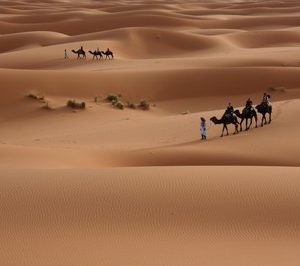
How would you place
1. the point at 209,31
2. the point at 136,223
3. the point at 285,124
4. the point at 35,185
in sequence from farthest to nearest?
1. the point at 209,31
2. the point at 285,124
3. the point at 35,185
4. the point at 136,223

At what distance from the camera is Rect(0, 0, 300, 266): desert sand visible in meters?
6.41

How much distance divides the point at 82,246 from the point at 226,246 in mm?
1546

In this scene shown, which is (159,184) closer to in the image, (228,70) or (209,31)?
(228,70)

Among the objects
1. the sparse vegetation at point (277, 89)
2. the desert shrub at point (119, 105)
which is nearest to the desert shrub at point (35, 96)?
the desert shrub at point (119, 105)

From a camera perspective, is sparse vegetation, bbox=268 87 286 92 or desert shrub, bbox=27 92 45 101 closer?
desert shrub, bbox=27 92 45 101

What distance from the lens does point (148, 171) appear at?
8.71m

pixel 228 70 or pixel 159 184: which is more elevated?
pixel 228 70

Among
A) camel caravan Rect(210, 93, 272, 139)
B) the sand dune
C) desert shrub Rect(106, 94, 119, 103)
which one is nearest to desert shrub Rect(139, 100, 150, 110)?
desert shrub Rect(106, 94, 119, 103)

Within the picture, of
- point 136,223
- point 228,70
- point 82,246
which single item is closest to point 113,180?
point 136,223

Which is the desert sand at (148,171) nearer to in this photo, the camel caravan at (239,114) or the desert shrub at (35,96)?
the desert shrub at (35,96)

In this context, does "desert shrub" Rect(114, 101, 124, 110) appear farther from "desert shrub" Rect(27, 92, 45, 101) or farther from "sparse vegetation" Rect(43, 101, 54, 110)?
"desert shrub" Rect(27, 92, 45, 101)

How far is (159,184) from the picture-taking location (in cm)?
798

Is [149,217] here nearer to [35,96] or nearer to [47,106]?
[47,106]

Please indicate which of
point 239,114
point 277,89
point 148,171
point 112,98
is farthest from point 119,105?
point 148,171
